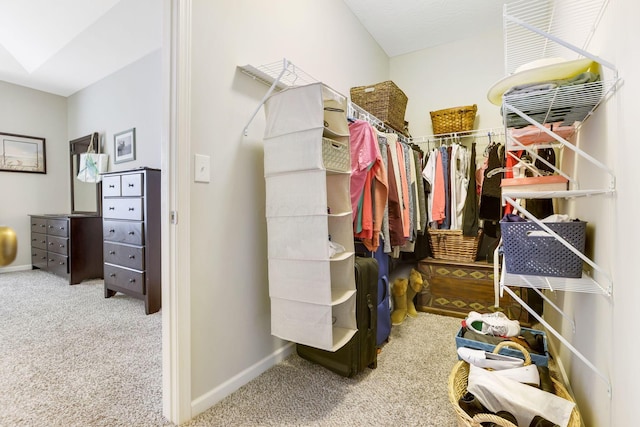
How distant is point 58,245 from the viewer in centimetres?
360

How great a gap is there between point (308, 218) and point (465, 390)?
39.2 inches

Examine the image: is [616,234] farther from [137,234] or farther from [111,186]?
[111,186]

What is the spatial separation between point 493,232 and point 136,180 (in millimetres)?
3033

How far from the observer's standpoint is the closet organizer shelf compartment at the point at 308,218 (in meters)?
1.35

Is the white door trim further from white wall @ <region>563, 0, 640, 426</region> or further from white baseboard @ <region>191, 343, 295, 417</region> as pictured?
white wall @ <region>563, 0, 640, 426</region>

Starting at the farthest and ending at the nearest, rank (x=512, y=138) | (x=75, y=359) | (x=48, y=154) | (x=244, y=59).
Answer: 1. (x=48, y=154)
2. (x=75, y=359)
3. (x=244, y=59)
4. (x=512, y=138)

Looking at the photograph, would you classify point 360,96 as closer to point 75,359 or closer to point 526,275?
point 526,275

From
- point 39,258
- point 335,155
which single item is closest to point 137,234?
point 335,155

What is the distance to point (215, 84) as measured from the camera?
1437mm

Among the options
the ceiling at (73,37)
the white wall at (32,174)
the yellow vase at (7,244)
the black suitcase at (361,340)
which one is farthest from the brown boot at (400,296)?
the white wall at (32,174)

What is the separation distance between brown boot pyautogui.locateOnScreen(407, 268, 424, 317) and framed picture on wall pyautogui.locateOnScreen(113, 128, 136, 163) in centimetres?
321

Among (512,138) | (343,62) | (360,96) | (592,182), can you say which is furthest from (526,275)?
(343,62)

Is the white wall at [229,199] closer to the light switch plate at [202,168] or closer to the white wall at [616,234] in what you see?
the light switch plate at [202,168]


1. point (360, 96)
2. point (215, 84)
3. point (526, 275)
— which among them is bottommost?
point (526, 275)
